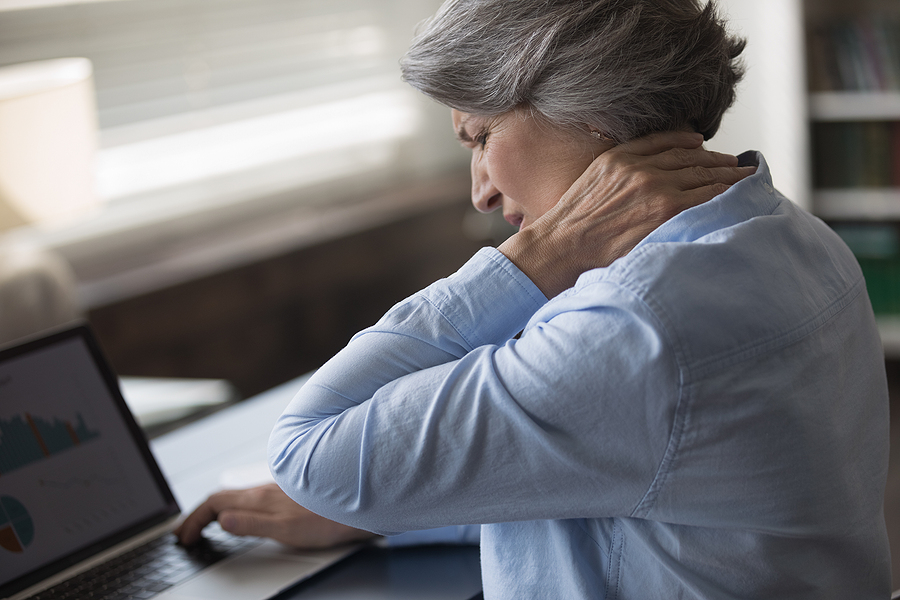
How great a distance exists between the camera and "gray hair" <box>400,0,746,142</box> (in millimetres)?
797

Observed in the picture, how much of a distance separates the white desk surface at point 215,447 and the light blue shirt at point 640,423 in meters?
0.52

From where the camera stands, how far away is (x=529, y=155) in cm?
87

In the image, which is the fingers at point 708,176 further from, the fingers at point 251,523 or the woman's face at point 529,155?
the fingers at point 251,523

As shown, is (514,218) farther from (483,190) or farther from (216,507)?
(216,507)

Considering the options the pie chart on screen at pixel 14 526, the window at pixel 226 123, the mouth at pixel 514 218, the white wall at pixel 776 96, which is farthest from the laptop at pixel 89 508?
the white wall at pixel 776 96

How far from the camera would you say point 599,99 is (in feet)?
2.64

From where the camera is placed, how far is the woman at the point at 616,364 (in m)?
0.68

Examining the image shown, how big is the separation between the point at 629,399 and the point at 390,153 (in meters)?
3.40

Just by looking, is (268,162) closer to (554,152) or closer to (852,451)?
(554,152)

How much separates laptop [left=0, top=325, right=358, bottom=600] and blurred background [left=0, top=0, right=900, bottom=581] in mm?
1487

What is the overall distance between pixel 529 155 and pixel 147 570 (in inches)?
26.2

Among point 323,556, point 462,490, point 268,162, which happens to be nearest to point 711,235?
point 462,490

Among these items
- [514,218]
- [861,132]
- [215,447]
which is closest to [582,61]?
[514,218]

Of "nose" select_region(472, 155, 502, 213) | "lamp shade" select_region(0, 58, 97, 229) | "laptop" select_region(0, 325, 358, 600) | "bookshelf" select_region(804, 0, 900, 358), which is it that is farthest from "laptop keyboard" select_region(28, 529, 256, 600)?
"bookshelf" select_region(804, 0, 900, 358)
